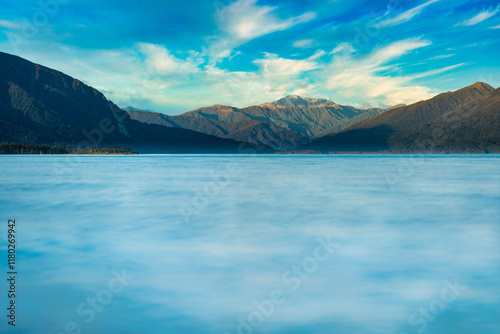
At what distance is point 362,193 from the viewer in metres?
30.8

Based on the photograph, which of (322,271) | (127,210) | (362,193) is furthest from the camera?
(362,193)

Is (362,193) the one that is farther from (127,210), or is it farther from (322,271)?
(322,271)

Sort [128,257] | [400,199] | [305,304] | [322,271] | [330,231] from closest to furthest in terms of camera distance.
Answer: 1. [305,304]
2. [322,271]
3. [128,257]
4. [330,231]
5. [400,199]

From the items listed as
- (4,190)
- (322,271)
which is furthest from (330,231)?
(4,190)

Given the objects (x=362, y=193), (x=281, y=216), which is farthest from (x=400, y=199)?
(x=281, y=216)

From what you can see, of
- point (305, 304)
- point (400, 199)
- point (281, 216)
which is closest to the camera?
point (305, 304)

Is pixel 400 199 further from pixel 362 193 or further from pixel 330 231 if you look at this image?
pixel 330 231

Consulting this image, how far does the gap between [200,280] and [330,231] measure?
8109 millimetres

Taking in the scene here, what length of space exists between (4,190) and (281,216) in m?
26.5

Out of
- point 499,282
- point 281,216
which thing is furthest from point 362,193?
point 499,282

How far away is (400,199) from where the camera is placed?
2711cm

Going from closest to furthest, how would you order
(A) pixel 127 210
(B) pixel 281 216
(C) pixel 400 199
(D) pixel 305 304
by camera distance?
(D) pixel 305 304
(B) pixel 281 216
(A) pixel 127 210
(C) pixel 400 199

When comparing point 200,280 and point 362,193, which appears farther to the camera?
point 362,193

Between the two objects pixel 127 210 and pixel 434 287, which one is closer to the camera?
pixel 434 287
